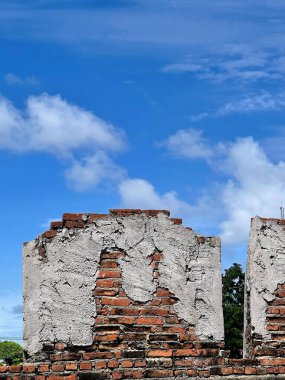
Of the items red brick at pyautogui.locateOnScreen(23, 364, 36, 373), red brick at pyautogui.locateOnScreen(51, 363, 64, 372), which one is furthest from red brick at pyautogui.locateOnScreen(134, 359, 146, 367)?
red brick at pyautogui.locateOnScreen(23, 364, 36, 373)

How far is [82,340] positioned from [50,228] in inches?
38.7

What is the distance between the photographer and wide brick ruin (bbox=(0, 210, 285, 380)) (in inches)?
233

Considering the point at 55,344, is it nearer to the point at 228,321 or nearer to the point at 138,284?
the point at 138,284

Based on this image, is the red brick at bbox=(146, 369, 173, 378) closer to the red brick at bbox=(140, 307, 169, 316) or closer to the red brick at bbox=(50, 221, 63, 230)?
the red brick at bbox=(140, 307, 169, 316)

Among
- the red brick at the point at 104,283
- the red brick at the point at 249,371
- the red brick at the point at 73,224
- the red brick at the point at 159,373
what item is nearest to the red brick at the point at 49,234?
the red brick at the point at 73,224

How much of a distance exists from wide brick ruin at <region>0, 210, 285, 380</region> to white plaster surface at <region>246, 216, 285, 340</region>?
0.02 m

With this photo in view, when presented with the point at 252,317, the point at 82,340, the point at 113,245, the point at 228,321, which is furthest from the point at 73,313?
the point at 228,321

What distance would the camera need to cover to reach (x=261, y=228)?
22.0 ft

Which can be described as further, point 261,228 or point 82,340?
point 261,228

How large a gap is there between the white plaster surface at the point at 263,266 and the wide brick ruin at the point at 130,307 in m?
0.02

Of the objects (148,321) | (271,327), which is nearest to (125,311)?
(148,321)

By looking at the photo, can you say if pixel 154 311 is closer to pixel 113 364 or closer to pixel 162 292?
pixel 162 292

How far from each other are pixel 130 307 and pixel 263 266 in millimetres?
1362

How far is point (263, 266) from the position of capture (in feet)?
21.6
